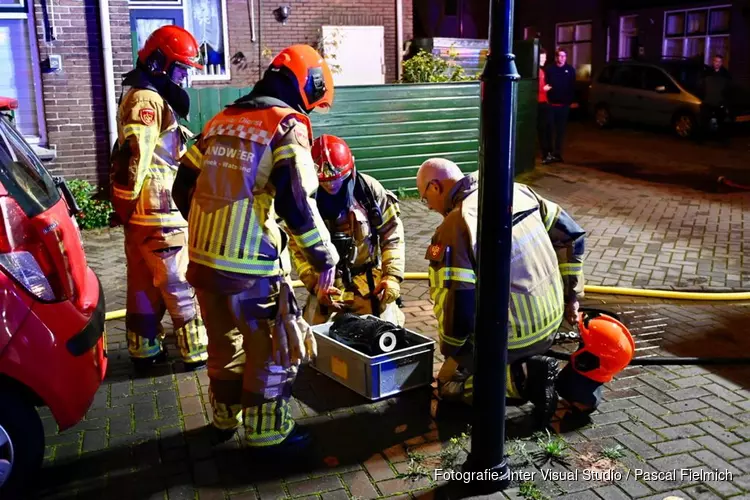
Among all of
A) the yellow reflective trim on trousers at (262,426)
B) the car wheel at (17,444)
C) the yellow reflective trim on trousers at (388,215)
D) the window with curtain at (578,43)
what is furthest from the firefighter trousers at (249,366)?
the window with curtain at (578,43)

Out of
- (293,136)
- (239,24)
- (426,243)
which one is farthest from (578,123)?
(293,136)

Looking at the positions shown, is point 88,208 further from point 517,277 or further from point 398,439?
point 517,277

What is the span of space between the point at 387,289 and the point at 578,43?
24788mm

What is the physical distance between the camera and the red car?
3.15 meters

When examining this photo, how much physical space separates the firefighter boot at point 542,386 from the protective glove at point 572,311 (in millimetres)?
505

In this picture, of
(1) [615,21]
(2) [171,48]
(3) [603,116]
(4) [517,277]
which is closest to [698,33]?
(1) [615,21]

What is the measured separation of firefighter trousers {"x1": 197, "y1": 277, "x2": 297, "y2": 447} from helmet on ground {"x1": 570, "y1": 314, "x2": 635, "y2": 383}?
5.27ft

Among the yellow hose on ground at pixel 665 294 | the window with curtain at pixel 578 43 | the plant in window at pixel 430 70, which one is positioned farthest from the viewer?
the window with curtain at pixel 578 43

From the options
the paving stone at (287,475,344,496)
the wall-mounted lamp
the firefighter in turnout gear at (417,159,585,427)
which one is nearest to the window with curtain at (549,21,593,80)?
the wall-mounted lamp

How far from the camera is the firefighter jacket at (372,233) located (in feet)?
16.3

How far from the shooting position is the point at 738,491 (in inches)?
136

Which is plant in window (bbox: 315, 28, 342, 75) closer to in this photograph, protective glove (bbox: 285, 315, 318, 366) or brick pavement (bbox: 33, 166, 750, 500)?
brick pavement (bbox: 33, 166, 750, 500)

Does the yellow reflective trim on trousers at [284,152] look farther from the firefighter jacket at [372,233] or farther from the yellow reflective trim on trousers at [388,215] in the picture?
the yellow reflective trim on trousers at [388,215]

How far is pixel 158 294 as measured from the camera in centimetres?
505
